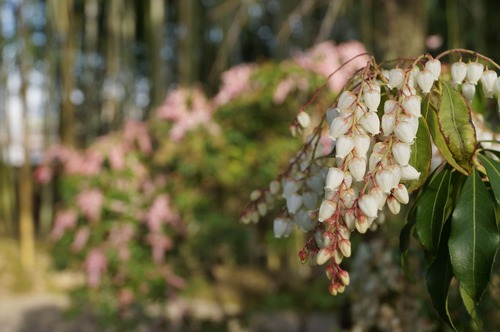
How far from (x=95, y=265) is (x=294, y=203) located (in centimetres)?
262

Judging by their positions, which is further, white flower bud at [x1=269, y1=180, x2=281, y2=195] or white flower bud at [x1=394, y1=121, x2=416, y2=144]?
white flower bud at [x1=269, y1=180, x2=281, y2=195]

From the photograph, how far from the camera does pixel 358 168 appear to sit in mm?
828

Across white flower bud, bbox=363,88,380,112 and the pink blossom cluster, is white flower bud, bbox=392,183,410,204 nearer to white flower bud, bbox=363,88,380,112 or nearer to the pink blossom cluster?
white flower bud, bbox=363,88,380,112

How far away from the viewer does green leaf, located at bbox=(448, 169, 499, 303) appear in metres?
0.89

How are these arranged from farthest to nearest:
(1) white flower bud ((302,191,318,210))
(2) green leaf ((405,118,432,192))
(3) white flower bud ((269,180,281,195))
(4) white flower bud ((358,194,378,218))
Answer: (3) white flower bud ((269,180,281,195)) < (1) white flower bud ((302,191,318,210)) < (2) green leaf ((405,118,432,192)) < (4) white flower bud ((358,194,378,218))

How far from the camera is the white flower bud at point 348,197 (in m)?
0.85

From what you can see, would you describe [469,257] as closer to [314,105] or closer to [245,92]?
[314,105]

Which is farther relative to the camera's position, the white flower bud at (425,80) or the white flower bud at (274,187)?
the white flower bud at (274,187)

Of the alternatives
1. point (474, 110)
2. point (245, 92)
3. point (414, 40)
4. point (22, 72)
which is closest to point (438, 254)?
point (474, 110)

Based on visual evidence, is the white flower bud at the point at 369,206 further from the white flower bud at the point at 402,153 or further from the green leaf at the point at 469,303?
the green leaf at the point at 469,303

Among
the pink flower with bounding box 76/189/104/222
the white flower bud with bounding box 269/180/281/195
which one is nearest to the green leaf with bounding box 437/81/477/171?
the white flower bud with bounding box 269/180/281/195

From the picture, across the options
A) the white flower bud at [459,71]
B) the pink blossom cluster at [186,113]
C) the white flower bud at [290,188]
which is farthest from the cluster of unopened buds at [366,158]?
the pink blossom cluster at [186,113]

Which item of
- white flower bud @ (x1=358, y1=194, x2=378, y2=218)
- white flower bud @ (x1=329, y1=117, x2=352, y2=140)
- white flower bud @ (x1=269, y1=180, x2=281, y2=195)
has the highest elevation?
white flower bud @ (x1=329, y1=117, x2=352, y2=140)

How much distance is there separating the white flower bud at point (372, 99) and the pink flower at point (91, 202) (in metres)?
2.74
